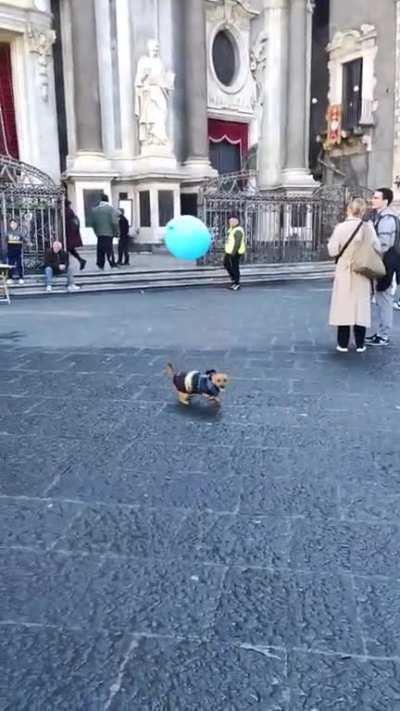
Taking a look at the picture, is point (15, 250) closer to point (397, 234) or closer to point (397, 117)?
point (397, 234)

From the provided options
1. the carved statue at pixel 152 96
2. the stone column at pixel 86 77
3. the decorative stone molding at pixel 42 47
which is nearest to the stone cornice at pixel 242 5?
the carved statue at pixel 152 96

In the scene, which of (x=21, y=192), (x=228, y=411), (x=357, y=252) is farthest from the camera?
(x=21, y=192)

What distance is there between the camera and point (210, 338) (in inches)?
286

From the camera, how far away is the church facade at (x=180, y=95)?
17969 mm

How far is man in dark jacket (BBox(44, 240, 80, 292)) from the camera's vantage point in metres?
12.0

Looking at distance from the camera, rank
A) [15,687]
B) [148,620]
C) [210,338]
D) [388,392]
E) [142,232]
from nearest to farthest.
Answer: [15,687]
[148,620]
[388,392]
[210,338]
[142,232]

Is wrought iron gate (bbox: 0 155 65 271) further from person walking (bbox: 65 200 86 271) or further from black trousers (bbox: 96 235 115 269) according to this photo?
black trousers (bbox: 96 235 115 269)

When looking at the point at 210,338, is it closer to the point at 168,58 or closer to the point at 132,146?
the point at 132,146

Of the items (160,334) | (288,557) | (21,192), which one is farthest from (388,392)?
(21,192)

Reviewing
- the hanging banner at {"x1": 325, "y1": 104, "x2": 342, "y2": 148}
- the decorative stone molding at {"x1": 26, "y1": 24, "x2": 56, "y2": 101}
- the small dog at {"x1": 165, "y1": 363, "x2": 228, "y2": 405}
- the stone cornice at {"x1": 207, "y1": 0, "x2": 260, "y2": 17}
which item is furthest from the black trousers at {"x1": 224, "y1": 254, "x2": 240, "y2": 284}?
the hanging banner at {"x1": 325, "y1": 104, "x2": 342, "y2": 148}

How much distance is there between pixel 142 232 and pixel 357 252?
13.6 metres

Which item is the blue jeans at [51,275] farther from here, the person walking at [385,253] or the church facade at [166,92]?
the person walking at [385,253]

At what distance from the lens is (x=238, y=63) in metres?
23.5

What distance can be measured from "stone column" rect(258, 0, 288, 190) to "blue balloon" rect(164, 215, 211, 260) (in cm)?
1621
